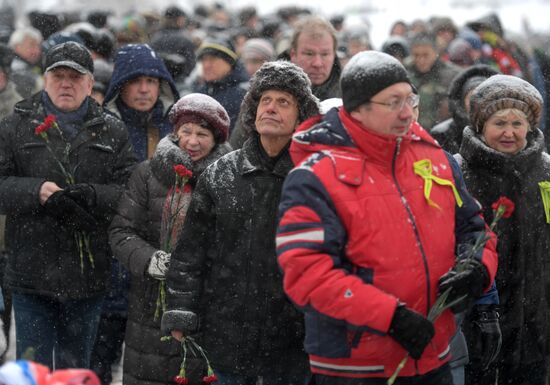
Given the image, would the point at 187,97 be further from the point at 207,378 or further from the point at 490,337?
the point at 490,337

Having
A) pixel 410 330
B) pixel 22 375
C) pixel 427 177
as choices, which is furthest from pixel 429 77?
pixel 22 375

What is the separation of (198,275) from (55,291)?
144cm

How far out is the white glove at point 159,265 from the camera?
219 inches

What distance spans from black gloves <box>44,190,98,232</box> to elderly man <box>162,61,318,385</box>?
4.17 feet

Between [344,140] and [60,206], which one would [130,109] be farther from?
[344,140]

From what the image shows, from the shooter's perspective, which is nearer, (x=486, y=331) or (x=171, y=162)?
(x=486, y=331)

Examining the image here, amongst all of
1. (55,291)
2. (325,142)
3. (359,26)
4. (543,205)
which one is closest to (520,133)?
(543,205)

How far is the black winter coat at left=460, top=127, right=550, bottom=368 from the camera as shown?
537 cm

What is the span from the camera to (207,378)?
5.11 m

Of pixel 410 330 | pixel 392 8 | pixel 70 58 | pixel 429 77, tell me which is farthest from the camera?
pixel 392 8

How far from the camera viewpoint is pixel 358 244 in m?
4.04

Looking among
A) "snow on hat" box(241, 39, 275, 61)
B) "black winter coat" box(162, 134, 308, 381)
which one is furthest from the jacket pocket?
"snow on hat" box(241, 39, 275, 61)

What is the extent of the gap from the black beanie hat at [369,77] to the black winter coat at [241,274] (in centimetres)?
77

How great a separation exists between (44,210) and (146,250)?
0.82 m
